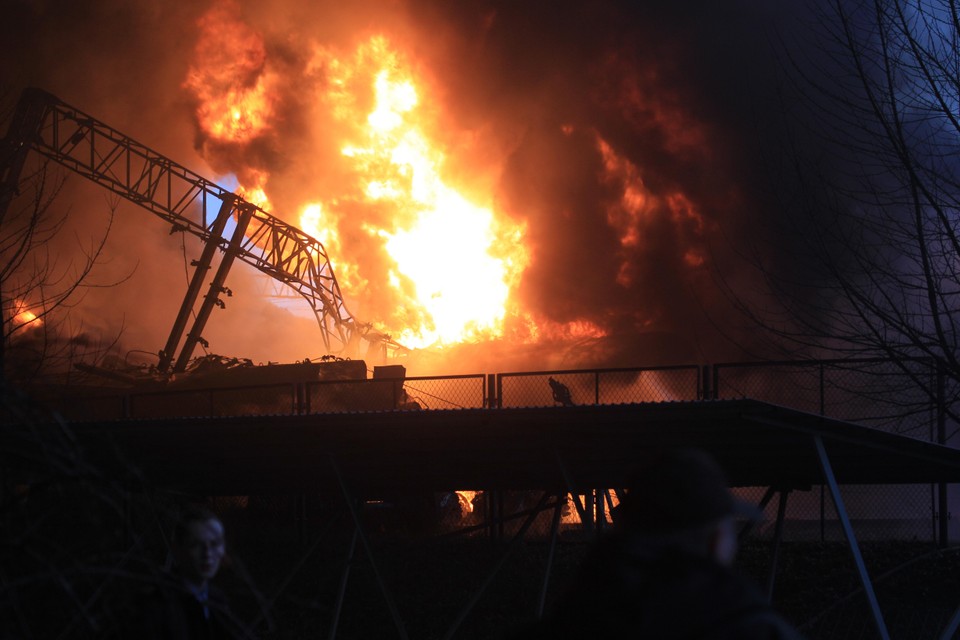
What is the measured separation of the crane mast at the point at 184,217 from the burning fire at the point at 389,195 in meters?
3.97

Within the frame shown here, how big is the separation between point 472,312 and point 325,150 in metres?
9.85

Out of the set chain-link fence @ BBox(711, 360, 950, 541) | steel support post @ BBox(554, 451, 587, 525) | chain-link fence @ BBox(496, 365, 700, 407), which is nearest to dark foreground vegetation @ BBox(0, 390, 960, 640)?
chain-link fence @ BBox(711, 360, 950, 541)

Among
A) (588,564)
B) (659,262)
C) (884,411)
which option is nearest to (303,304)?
(659,262)

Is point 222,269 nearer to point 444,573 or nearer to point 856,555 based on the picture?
point 444,573

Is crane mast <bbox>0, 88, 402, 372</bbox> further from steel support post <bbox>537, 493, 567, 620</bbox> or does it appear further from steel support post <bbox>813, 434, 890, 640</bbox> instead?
steel support post <bbox>813, 434, 890, 640</bbox>

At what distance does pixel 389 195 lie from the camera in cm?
3925

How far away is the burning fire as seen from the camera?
37.3m

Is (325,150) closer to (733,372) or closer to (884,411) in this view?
(733,372)

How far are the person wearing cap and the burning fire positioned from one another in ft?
111

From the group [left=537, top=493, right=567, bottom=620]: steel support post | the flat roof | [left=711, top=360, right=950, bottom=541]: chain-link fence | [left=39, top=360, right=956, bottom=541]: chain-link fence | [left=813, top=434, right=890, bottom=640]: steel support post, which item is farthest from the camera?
[left=711, top=360, right=950, bottom=541]: chain-link fence

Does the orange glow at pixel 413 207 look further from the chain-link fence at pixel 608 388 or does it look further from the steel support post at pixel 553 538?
the steel support post at pixel 553 538

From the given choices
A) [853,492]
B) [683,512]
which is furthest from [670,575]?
[853,492]

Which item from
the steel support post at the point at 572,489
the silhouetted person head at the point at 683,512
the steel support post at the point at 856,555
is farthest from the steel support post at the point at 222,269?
the silhouetted person head at the point at 683,512

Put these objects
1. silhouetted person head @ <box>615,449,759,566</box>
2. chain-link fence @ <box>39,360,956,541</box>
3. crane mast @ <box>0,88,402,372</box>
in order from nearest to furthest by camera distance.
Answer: silhouetted person head @ <box>615,449,759,566</box>, chain-link fence @ <box>39,360,956,541</box>, crane mast @ <box>0,88,402,372</box>
